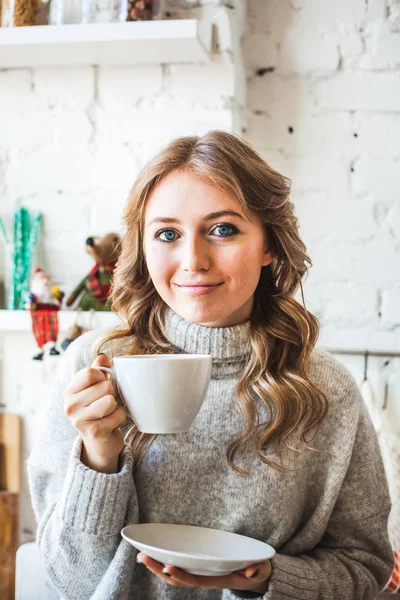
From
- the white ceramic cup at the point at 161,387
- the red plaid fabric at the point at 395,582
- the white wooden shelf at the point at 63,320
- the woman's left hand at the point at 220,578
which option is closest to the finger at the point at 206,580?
the woman's left hand at the point at 220,578

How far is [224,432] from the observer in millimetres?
1038

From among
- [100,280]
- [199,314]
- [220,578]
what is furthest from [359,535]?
[100,280]

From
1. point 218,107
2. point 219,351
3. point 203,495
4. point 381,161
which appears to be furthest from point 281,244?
point 381,161

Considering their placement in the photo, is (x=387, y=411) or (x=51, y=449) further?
(x=387, y=411)

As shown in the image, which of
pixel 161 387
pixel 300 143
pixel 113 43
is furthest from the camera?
pixel 300 143

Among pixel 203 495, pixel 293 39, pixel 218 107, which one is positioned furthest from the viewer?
pixel 293 39

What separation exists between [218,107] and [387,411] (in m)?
0.83

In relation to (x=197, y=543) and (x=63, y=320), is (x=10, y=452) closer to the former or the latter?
(x=63, y=320)

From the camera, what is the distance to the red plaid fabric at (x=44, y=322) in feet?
5.24

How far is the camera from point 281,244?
1.05m

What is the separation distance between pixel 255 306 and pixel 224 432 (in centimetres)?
21

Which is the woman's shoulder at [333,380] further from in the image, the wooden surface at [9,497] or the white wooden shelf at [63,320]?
the wooden surface at [9,497]

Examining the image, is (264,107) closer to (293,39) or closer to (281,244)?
(293,39)

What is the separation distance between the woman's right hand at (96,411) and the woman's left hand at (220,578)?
15 cm
